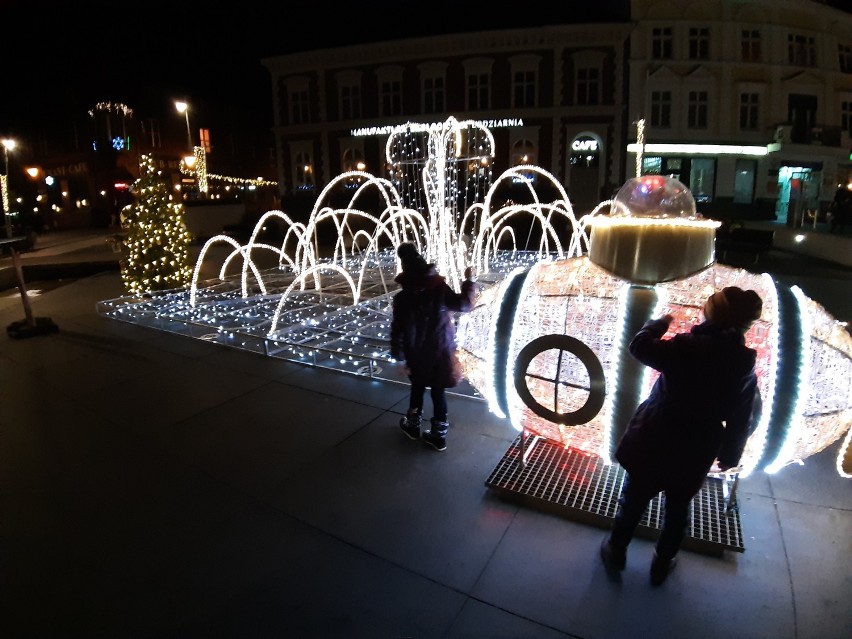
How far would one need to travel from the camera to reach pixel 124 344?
313 inches

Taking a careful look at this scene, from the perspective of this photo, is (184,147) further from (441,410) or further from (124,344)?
(441,410)

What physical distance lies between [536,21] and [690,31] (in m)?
8.63

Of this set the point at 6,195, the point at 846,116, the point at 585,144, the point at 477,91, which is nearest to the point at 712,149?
the point at 585,144

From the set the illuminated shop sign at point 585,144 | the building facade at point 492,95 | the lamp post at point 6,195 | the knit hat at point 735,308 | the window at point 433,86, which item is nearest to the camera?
the knit hat at point 735,308

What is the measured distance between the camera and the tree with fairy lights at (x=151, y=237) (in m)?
10.9

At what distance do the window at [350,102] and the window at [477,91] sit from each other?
6702mm

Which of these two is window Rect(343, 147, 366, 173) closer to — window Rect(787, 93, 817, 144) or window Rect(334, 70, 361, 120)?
window Rect(334, 70, 361, 120)

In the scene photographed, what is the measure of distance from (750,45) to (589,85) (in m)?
9.84

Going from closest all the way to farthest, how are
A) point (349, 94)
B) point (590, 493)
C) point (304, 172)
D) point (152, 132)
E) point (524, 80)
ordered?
1. point (590, 493)
2. point (524, 80)
3. point (349, 94)
4. point (304, 172)
5. point (152, 132)

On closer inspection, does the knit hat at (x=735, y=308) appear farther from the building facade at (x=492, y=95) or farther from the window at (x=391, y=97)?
the window at (x=391, y=97)

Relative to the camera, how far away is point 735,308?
2.62m

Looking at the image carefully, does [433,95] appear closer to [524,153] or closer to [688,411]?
[524,153]

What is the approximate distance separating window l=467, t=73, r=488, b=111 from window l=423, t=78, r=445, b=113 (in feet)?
5.05

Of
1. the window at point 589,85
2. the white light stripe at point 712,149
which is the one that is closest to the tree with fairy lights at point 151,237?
the window at point 589,85
